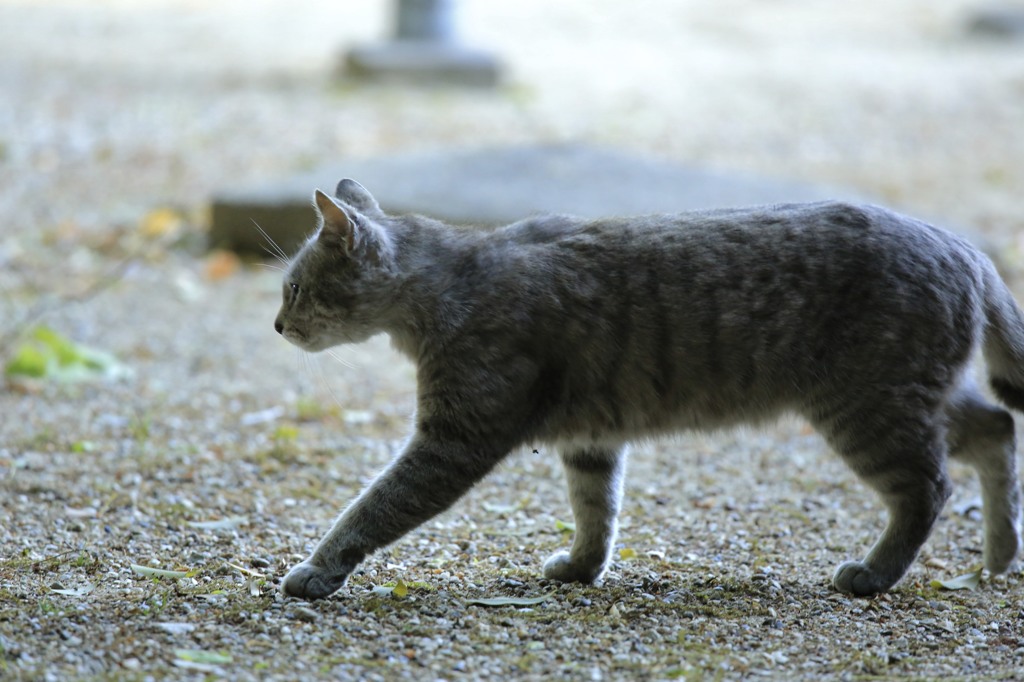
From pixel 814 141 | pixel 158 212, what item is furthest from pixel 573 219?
pixel 814 141

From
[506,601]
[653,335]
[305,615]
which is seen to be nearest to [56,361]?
[305,615]

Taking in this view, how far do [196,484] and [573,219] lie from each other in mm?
1775

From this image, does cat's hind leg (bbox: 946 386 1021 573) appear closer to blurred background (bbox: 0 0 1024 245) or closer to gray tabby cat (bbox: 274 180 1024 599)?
gray tabby cat (bbox: 274 180 1024 599)

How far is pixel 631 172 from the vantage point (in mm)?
8555

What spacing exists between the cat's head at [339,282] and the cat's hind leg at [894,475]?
1407mm

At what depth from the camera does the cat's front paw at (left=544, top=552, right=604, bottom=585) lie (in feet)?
12.9

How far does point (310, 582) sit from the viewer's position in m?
3.58

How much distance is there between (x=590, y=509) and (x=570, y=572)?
0.21m

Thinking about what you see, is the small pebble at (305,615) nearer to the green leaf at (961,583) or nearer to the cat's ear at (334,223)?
the cat's ear at (334,223)

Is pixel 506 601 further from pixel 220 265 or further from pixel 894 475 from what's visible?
pixel 220 265

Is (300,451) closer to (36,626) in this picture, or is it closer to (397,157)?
(36,626)

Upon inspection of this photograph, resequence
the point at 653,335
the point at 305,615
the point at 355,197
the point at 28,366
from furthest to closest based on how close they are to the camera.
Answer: the point at 28,366, the point at 355,197, the point at 653,335, the point at 305,615

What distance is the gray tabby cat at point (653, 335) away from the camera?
12.1 ft

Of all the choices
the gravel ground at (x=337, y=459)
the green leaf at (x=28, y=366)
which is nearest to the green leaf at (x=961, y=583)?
the gravel ground at (x=337, y=459)
